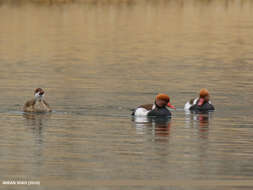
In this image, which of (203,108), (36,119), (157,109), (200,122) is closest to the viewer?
(36,119)

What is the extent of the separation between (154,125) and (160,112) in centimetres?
117

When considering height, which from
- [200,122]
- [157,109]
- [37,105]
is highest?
[37,105]

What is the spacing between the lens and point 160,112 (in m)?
26.9

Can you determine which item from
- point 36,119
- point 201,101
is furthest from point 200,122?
point 36,119

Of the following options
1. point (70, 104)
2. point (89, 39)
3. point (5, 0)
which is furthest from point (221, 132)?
point (5, 0)

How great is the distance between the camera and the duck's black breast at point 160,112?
26844 mm

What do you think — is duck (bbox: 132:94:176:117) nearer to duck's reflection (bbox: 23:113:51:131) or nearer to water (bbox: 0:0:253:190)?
water (bbox: 0:0:253:190)

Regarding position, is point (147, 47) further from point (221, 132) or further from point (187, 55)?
point (221, 132)

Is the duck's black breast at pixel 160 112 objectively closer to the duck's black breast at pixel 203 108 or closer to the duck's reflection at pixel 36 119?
the duck's black breast at pixel 203 108

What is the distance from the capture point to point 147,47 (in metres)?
54.6

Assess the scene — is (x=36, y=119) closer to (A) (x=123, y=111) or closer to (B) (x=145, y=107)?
(A) (x=123, y=111)

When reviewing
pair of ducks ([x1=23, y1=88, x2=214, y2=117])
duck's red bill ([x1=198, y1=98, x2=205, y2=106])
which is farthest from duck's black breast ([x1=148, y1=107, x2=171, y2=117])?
duck's red bill ([x1=198, y1=98, x2=205, y2=106])

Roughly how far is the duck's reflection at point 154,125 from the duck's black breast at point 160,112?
0.11m

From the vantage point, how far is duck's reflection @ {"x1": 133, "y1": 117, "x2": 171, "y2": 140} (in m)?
24.1
